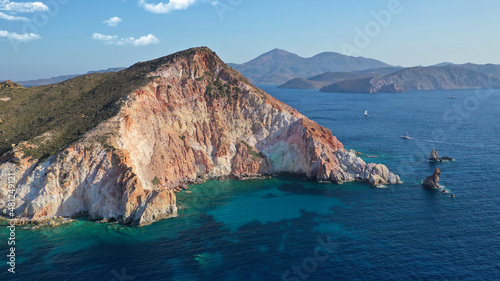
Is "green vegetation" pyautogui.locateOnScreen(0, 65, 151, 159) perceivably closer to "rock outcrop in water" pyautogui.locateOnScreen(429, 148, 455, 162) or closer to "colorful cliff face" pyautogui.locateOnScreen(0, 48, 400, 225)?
"colorful cliff face" pyautogui.locateOnScreen(0, 48, 400, 225)

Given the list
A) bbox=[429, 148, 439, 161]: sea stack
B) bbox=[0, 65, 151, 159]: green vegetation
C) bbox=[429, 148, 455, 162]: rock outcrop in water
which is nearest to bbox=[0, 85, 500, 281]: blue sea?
bbox=[429, 148, 455, 162]: rock outcrop in water

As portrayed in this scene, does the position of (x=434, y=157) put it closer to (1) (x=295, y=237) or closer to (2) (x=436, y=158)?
(2) (x=436, y=158)

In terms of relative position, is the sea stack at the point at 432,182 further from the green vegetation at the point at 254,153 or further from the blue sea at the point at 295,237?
the green vegetation at the point at 254,153

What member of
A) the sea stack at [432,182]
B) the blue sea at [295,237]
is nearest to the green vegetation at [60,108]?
the blue sea at [295,237]

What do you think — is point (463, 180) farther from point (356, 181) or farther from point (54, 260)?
point (54, 260)

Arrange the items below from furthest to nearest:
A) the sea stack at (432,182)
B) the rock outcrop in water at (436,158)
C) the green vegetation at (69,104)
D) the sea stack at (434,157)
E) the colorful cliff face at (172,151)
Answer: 1. the sea stack at (434,157)
2. the rock outcrop in water at (436,158)
3. the sea stack at (432,182)
4. the green vegetation at (69,104)
5. the colorful cliff face at (172,151)

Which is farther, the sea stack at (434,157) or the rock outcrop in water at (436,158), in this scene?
the sea stack at (434,157)
